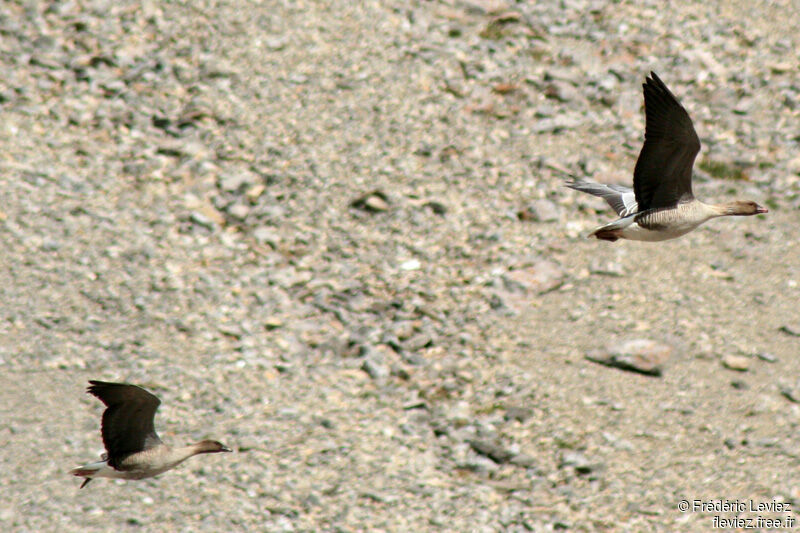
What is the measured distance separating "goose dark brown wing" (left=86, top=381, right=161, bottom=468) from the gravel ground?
994 millimetres

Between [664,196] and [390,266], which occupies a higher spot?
[664,196]

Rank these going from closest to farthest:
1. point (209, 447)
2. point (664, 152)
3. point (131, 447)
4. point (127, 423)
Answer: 1. point (127, 423)
2. point (131, 447)
3. point (664, 152)
4. point (209, 447)

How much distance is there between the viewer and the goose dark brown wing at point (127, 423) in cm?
844

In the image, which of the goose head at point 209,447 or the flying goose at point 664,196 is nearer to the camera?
the flying goose at point 664,196

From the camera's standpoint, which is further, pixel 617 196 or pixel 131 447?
pixel 617 196

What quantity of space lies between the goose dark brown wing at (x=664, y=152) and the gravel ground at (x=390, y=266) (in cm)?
233

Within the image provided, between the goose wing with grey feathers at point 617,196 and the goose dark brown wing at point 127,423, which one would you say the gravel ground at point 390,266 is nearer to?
the goose dark brown wing at point 127,423

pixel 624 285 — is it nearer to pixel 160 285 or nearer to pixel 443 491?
pixel 443 491

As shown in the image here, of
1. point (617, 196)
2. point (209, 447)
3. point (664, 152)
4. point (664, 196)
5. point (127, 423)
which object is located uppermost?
point (664, 152)

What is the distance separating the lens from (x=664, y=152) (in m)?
9.04

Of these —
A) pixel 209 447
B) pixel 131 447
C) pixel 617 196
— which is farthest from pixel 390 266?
pixel 131 447

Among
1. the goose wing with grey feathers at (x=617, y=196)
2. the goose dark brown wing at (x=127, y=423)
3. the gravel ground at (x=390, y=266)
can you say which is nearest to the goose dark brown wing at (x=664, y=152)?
the goose wing with grey feathers at (x=617, y=196)

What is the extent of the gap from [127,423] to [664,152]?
464cm

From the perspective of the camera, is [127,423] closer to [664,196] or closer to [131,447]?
[131,447]
